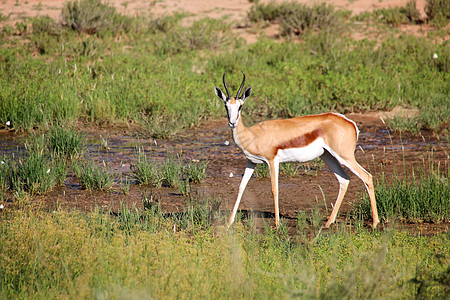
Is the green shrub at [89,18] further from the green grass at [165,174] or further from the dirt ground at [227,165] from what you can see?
the green grass at [165,174]

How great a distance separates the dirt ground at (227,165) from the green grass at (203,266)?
1235mm

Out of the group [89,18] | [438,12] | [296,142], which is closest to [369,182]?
[296,142]

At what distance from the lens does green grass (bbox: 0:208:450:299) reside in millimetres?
4230

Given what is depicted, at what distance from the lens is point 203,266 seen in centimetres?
488

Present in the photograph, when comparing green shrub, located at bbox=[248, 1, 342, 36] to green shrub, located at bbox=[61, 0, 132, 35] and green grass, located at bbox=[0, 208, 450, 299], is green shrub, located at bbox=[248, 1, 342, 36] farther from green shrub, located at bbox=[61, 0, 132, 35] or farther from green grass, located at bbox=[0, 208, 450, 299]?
green grass, located at bbox=[0, 208, 450, 299]

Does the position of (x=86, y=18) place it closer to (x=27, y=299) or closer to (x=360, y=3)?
(x=360, y=3)

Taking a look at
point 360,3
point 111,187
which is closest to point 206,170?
point 111,187

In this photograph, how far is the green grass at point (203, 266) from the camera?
13.9 feet

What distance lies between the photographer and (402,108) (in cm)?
1357

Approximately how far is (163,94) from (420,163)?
18.7ft

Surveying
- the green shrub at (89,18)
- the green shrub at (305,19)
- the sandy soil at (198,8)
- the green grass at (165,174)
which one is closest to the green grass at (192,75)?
the green shrub at (89,18)

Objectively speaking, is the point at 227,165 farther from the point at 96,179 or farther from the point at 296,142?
the point at 296,142

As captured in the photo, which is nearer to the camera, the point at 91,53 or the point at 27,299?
the point at 27,299

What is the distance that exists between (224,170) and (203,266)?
4835mm
